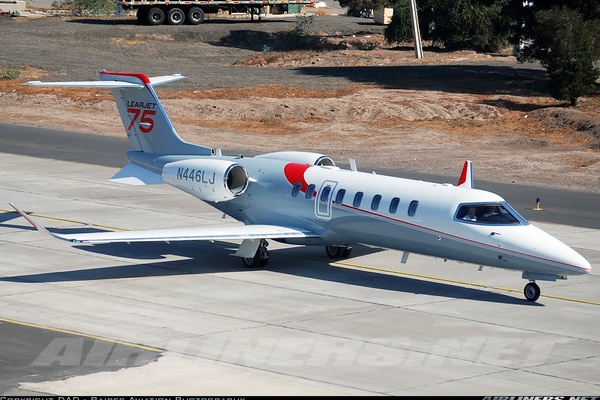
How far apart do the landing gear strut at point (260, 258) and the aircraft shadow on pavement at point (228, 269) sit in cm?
20

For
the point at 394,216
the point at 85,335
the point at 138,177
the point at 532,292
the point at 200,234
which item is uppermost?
the point at 394,216

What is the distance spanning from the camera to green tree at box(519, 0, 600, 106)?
5275 centimetres

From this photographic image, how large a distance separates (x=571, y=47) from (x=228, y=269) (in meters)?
33.7

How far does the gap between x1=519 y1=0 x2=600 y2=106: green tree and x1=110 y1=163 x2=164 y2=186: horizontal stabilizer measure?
31.4 metres

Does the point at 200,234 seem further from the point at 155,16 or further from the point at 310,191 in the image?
the point at 155,16

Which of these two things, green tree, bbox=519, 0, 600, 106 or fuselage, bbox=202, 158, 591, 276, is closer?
fuselage, bbox=202, 158, 591, 276

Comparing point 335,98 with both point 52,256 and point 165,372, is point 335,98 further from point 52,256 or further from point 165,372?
point 165,372

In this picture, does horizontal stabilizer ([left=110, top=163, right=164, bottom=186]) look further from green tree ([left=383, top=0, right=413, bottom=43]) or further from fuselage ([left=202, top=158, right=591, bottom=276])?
green tree ([left=383, top=0, right=413, bottom=43])

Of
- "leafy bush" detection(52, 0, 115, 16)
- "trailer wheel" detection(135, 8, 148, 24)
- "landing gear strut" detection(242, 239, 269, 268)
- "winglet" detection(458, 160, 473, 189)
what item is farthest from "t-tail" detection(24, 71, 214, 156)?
"leafy bush" detection(52, 0, 115, 16)

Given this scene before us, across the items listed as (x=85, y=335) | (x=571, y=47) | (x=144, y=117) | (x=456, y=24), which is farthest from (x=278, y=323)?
(x=456, y=24)

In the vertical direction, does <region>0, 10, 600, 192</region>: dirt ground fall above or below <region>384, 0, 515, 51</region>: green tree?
below

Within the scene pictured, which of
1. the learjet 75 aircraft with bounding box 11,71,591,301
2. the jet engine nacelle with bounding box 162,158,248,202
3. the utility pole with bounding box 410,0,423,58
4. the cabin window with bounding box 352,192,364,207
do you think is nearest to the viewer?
the learjet 75 aircraft with bounding box 11,71,591,301

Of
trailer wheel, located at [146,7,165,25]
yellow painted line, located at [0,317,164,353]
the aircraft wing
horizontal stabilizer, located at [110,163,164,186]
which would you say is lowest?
yellow painted line, located at [0,317,164,353]

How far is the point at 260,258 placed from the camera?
79.4 feet
